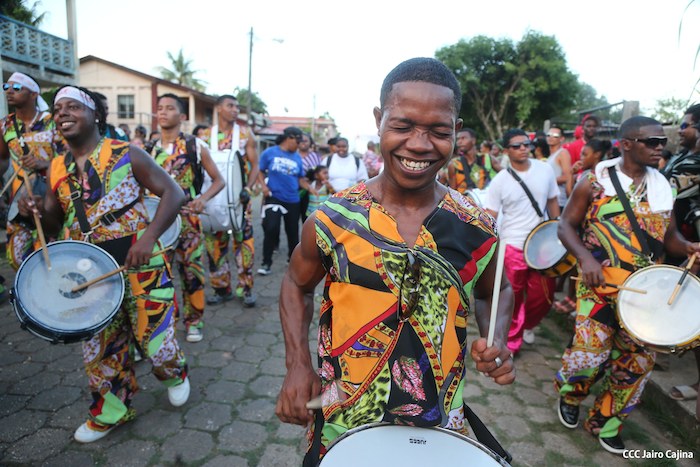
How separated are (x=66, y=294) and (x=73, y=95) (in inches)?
46.3

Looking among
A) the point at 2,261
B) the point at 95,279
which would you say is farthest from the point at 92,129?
the point at 2,261

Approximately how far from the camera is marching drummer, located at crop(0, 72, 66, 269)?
13.2ft

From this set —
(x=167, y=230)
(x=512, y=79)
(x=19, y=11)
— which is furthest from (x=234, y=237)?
(x=512, y=79)

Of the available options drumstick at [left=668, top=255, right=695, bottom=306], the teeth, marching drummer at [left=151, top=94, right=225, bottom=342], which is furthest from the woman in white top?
the teeth

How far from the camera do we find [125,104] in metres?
31.0

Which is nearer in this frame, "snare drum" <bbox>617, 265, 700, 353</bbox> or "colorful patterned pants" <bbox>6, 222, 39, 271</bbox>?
"snare drum" <bbox>617, 265, 700, 353</bbox>

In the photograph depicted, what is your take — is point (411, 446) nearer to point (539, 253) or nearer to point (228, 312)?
point (539, 253)

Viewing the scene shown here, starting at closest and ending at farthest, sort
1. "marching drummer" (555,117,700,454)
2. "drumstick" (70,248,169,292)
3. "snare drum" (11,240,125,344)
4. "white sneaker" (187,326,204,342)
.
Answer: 1. "snare drum" (11,240,125,344)
2. "drumstick" (70,248,169,292)
3. "marching drummer" (555,117,700,454)
4. "white sneaker" (187,326,204,342)

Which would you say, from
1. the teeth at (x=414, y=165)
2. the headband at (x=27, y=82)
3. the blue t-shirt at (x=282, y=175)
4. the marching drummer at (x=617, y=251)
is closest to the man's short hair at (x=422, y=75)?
the teeth at (x=414, y=165)

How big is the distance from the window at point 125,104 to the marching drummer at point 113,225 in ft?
104

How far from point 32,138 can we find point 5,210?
727 mm

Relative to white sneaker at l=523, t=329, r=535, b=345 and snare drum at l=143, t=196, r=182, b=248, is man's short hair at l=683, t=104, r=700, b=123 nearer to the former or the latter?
white sneaker at l=523, t=329, r=535, b=345

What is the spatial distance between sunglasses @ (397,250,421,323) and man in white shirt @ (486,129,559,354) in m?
3.11

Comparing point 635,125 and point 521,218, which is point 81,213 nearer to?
point 635,125
